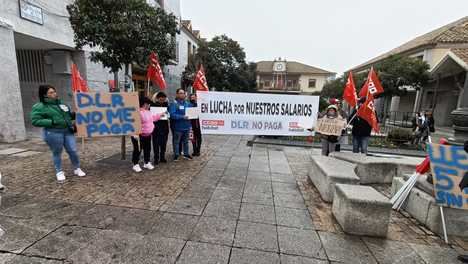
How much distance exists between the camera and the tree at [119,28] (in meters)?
5.82

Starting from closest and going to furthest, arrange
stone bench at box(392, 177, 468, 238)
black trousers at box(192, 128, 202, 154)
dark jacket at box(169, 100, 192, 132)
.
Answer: stone bench at box(392, 177, 468, 238) → dark jacket at box(169, 100, 192, 132) → black trousers at box(192, 128, 202, 154)

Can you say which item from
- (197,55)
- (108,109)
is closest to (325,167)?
(108,109)

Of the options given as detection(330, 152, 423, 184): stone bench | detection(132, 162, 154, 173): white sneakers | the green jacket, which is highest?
the green jacket

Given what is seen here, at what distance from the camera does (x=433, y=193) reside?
301 cm

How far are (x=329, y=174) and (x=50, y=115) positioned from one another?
4.86 metres

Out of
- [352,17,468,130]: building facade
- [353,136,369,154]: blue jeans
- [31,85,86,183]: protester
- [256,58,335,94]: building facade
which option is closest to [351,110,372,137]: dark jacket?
[353,136,369,154]: blue jeans

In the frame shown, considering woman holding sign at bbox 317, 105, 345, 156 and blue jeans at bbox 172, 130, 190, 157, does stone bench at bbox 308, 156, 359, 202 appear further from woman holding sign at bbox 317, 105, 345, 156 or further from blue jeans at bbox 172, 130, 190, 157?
blue jeans at bbox 172, 130, 190, 157

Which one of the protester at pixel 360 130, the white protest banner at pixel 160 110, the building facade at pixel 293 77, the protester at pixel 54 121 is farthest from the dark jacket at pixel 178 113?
the building facade at pixel 293 77

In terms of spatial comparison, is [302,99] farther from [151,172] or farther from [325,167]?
[151,172]

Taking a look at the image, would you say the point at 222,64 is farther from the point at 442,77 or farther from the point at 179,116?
the point at 442,77

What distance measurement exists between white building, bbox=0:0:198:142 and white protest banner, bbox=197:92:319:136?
20.4 ft

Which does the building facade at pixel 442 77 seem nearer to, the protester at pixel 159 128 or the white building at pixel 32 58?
the protester at pixel 159 128

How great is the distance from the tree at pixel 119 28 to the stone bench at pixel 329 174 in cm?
563

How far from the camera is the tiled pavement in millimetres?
2295
